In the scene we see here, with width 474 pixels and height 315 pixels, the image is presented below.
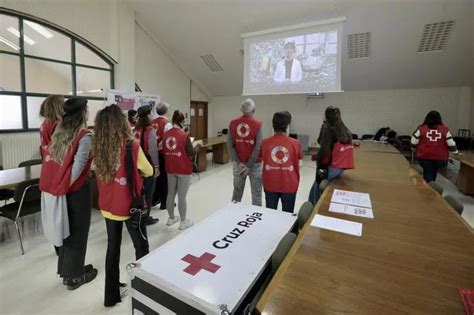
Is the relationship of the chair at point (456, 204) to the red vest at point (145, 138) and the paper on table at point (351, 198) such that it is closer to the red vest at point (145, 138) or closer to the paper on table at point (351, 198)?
the paper on table at point (351, 198)

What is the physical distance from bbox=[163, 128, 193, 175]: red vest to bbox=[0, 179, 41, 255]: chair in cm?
128

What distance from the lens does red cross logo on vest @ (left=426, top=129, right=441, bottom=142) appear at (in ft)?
11.8

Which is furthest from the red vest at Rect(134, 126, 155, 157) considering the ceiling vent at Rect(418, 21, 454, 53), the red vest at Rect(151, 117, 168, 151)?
the ceiling vent at Rect(418, 21, 454, 53)

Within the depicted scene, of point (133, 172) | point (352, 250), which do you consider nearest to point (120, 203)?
point (133, 172)

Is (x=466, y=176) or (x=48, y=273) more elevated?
(x=466, y=176)

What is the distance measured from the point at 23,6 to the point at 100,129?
5.11m

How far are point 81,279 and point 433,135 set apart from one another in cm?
462

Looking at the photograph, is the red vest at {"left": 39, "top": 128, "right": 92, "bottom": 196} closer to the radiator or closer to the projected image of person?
the radiator

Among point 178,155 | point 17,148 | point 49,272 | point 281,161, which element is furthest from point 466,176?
point 17,148

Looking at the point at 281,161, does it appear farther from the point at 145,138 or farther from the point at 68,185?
the point at 68,185

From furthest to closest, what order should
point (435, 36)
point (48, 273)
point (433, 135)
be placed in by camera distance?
point (435, 36) → point (433, 135) → point (48, 273)

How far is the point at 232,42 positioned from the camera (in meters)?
6.78

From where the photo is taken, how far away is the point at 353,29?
5523 mm

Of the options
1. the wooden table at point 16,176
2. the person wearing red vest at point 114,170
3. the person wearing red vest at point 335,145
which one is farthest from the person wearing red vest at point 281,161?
the wooden table at point 16,176
